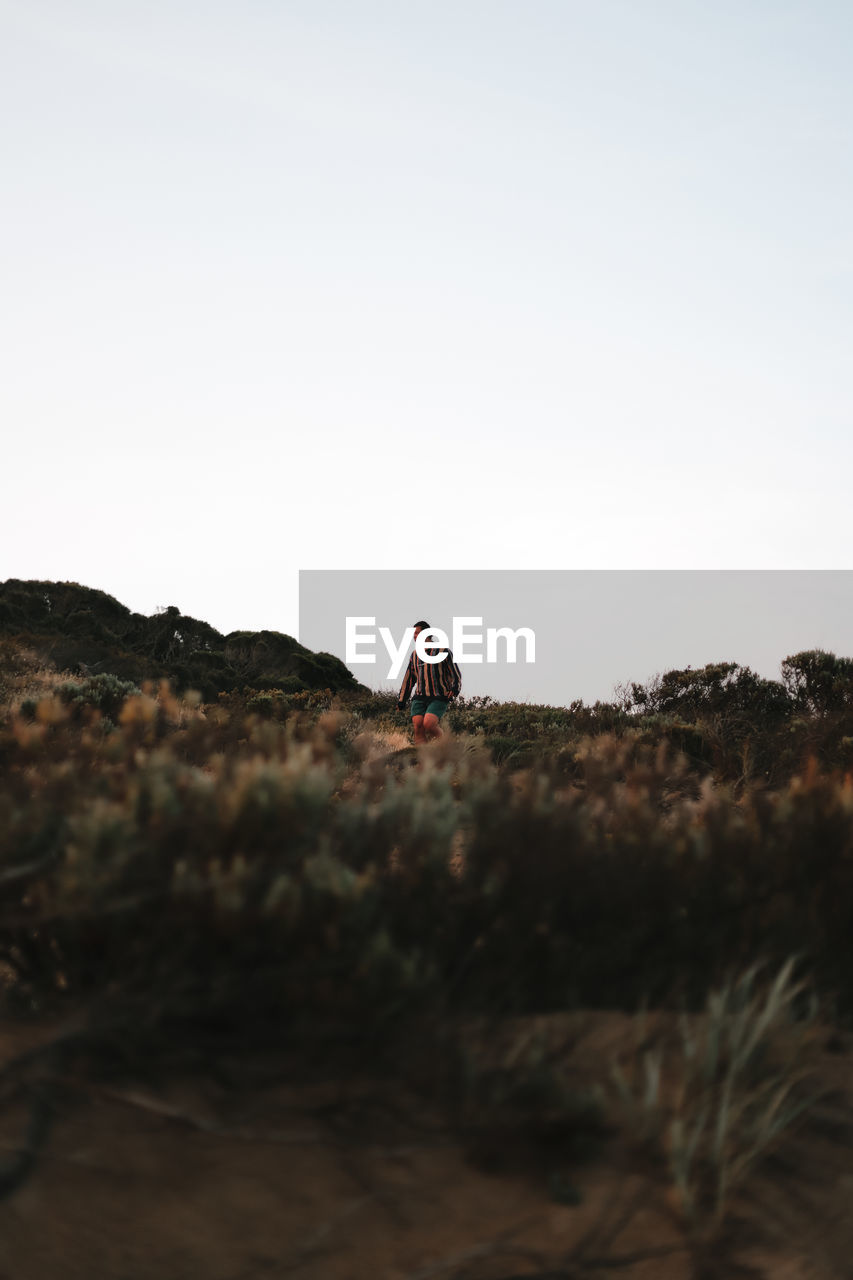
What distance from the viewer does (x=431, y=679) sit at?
1363 cm

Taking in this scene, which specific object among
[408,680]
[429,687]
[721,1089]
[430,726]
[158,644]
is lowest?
[721,1089]

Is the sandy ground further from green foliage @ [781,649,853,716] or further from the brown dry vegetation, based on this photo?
green foliage @ [781,649,853,716]

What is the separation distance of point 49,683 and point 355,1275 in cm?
1248

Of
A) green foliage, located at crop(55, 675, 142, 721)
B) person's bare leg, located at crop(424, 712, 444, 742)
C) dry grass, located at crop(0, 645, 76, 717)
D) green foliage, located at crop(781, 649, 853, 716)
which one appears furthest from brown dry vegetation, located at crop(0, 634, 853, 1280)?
green foliage, located at crop(781, 649, 853, 716)

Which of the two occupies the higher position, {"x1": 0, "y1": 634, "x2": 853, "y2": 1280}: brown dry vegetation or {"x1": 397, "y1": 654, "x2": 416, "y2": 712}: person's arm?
{"x1": 397, "y1": 654, "x2": 416, "y2": 712}: person's arm

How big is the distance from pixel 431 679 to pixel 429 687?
0.12 meters

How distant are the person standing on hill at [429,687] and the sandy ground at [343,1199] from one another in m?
10.8

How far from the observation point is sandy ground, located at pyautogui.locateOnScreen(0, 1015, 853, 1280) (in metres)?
2.38

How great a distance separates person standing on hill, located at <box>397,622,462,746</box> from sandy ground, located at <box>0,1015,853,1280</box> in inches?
424

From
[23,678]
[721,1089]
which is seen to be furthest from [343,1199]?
[23,678]

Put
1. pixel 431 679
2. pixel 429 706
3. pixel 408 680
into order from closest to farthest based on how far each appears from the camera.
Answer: pixel 431 679, pixel 429 706, pixel 408 680

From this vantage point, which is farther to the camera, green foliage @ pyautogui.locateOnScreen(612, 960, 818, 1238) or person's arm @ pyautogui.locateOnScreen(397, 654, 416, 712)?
person's arm @ pyautogui.locateOnScreen(397, 654, 416, 712)

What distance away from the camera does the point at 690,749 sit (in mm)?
13406

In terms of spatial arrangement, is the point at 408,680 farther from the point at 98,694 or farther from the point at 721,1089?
the point at 721,1089
